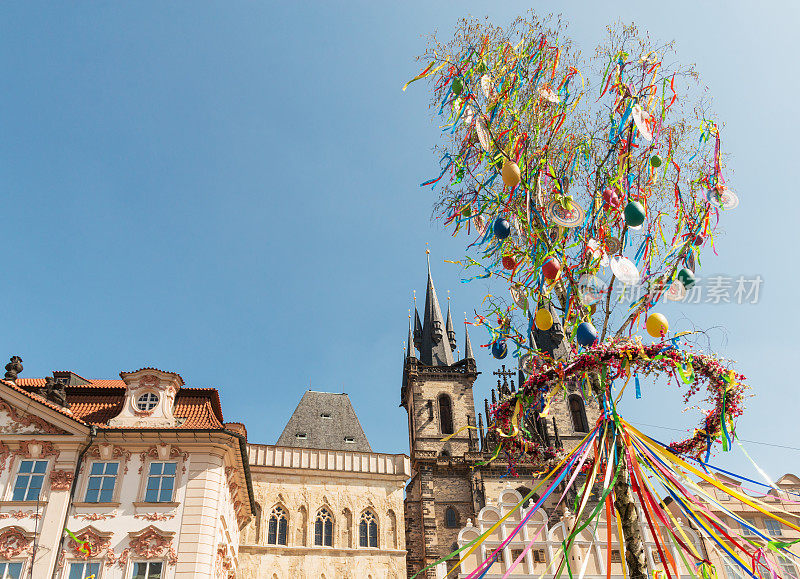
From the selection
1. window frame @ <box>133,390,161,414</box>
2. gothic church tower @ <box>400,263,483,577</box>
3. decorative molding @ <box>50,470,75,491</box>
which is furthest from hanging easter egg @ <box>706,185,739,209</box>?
gothic church tower @ <box>400,263,483,577</box>

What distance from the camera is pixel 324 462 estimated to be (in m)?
27.1

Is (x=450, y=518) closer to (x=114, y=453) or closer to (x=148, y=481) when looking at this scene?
(x=148, y=481)

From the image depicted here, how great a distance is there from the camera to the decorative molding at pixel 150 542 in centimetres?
1544

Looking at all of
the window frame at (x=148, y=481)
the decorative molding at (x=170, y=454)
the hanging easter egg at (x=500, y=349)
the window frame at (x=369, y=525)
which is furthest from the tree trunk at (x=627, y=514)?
the window frame at (x=369, y=525)

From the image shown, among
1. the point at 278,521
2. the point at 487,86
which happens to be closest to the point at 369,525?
the point at 278,521

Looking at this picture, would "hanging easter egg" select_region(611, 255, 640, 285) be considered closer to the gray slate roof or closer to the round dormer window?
the round dormer window

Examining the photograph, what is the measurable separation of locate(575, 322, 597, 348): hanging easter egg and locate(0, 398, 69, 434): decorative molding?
15526mm

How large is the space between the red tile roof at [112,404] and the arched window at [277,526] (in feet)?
27.2

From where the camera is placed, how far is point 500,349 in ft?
30.9

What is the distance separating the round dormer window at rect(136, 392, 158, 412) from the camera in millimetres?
18109

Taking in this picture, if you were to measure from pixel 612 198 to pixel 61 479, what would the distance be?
16.2 meters

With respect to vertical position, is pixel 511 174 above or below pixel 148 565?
above

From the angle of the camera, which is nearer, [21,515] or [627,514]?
[627,514]

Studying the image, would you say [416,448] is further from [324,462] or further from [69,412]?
[69,412]
